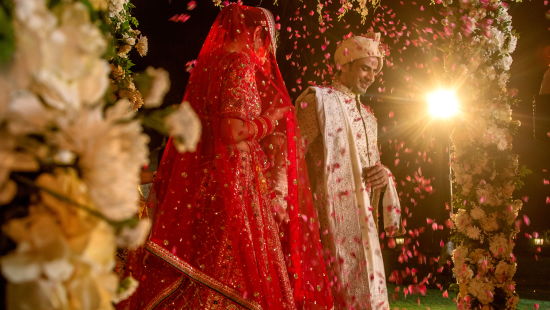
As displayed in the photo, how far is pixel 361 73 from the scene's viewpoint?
3623 millimetres

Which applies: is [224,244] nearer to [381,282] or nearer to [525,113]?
[381,282]

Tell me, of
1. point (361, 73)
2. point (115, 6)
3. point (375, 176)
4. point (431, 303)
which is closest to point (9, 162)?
point (115, 6)

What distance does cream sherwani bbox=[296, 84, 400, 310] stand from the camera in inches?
127

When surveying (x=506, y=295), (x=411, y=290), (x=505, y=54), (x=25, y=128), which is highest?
(x=505, y=54)

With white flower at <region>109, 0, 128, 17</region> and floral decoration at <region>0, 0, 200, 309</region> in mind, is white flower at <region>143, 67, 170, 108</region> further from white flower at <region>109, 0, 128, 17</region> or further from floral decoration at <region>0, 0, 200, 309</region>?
white flower at <region>109, 0, 128, 17</region>

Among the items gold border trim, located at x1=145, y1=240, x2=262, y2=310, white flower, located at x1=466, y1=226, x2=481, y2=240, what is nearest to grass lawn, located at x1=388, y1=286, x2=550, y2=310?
white flower, located at x1=466, y1=226, x2=481, y2=240

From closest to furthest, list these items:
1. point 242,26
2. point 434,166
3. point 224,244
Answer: point 224,244, point 242,26, point 434,166

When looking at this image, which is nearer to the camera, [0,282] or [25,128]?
[25,128]

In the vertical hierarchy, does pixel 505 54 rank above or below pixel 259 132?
above

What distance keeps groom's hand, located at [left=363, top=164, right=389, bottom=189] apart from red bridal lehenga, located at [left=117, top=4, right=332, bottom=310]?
0.72 meters

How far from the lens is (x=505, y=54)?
3.70 metres

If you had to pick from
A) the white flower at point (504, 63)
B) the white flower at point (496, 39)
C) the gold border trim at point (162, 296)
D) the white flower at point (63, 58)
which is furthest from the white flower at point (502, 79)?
the white flower at point (63, 58)

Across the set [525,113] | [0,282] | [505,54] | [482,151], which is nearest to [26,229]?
[0,282]

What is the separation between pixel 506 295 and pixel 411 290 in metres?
3.65
